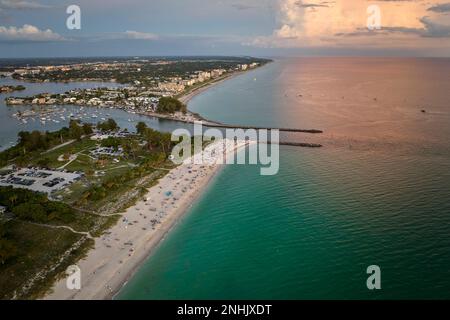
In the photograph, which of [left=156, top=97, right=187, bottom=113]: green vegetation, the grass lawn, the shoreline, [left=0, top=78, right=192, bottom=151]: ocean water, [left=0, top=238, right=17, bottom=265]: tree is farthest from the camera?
[left=156, top=97, right=187, bottom=113]: green vegetation

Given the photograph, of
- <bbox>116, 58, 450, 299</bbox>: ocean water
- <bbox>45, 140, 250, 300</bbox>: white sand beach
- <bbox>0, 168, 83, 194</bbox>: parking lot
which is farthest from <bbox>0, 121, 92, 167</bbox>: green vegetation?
<bbox>116, 58, 450, 299</bbox>: ocean water

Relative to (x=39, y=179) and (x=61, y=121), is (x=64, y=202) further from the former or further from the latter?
(x=61, y=121)

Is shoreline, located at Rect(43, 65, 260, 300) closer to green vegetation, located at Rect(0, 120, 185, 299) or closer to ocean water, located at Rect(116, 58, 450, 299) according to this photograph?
ocean water, located at Rect(116, 58, 450, 299)

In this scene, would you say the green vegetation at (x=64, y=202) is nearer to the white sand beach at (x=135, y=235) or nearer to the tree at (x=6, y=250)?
the tree at (x=6, y=250)

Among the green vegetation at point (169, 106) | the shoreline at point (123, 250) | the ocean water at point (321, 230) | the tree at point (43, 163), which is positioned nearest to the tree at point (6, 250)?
the shoreline at point (123, 250)

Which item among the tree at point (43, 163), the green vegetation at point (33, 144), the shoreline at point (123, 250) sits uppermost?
the green vegetation at point (33, 144)

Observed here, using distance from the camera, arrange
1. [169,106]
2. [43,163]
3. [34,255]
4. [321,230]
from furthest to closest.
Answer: [169,106]
[43,163]
[321,230]
[34,255]

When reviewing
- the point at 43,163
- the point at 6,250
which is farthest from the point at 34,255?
the point at 43,163

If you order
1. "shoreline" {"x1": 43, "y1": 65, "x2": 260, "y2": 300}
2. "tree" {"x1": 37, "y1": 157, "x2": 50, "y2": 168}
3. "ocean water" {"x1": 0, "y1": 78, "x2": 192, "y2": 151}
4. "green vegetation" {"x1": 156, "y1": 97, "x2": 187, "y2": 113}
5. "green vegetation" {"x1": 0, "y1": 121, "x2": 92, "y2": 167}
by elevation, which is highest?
"green vegetation" {"x1": 156, "y1": 97, "x2": 187, "y2": 113}
